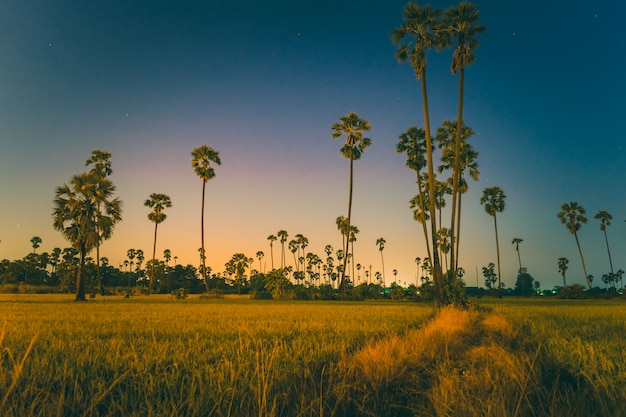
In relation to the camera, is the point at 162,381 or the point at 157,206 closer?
the point at 162,381

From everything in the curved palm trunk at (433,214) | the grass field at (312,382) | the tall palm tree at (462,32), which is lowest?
the grass field at (312,382)

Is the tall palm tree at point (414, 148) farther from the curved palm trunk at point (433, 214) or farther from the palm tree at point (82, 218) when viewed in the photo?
the palm tree at point (82, 218)

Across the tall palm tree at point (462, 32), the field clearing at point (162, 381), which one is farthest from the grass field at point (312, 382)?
the tall palm tree at point (462, 32)

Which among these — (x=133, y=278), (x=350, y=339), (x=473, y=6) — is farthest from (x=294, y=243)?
(x=350, y=339)

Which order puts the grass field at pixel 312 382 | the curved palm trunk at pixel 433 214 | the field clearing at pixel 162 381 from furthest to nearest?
1. the curved palm trunk at pixel 433 214
2. the grass field at pixel 312 382
3. the field clearing at pixel 162 381

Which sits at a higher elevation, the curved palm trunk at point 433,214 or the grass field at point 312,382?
the curved palm trunk at point 433,214

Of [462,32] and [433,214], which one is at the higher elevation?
[462,32]

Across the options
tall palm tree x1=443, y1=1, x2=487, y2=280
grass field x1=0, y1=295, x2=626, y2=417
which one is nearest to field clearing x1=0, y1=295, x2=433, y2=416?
grass field x1=0, y1=295, x2=626, y2=417

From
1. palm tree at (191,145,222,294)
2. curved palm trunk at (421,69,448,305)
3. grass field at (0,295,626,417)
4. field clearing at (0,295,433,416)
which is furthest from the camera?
palm tree at (191,145,222,294)

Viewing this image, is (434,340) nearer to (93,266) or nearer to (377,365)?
(377,365)

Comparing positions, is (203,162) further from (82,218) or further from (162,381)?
(162,381)

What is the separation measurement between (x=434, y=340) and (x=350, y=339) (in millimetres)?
2048

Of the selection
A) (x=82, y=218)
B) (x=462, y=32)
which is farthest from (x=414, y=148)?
(x=82, y=218)

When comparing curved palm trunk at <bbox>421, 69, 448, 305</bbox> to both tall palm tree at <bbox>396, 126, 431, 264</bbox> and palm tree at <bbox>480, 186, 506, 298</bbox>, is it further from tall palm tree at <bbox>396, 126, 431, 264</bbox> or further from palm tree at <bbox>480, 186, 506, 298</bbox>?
palm tree at <bbox>480, 186, 506, 298</bbox>
